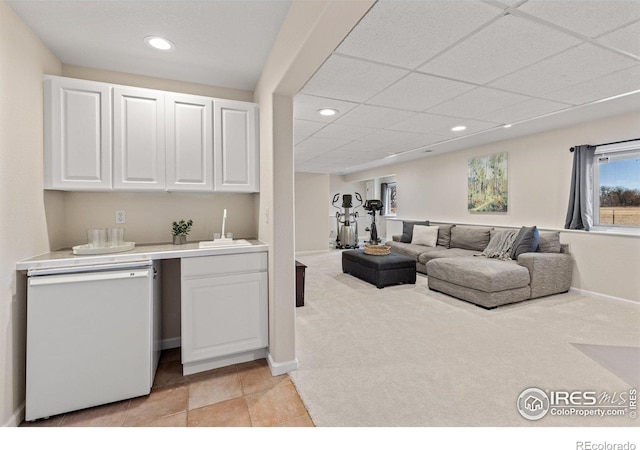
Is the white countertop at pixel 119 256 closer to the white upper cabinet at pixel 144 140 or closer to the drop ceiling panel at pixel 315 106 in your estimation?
the white upper cabinet at pixel 144 140

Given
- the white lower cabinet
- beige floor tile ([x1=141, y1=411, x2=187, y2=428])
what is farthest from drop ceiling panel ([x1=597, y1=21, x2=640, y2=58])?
beige floor tile ([x1=141, y1=411, x2=187, y2=428])

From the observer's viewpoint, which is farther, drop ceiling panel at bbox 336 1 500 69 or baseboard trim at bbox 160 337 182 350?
baseboard trim at bbox 160 337 182 350

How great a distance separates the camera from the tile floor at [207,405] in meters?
1.61

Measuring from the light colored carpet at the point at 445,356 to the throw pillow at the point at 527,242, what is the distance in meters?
0.66

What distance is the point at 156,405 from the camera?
1749 millimetres

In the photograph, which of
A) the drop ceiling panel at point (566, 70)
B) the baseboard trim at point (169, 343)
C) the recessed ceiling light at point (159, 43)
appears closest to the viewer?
the recessed ceiling light at point (159, 43)

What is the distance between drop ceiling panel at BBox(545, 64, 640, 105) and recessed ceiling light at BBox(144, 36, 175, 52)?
331 cm

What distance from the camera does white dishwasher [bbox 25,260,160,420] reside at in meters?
1.61

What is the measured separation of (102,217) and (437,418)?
2822mm

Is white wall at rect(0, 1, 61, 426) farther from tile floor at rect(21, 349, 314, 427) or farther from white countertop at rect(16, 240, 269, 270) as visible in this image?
tile floor at rect(21, 349, 314, 427)

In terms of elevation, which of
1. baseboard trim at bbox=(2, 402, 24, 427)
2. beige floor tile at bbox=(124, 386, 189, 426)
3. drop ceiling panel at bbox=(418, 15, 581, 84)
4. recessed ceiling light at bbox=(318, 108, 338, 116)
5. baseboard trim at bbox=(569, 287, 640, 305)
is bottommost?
beige floor tile at bbox=(124, 386, 189, 426)

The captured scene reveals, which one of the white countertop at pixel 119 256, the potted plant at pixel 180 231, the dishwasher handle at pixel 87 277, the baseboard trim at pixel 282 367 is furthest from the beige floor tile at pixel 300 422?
the potted plant at pixel 180 231

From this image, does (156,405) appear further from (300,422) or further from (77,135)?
(77,135)
